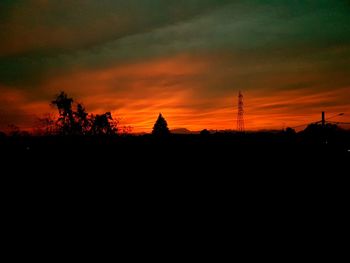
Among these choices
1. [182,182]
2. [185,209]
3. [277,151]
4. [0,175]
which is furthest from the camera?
[277,151]

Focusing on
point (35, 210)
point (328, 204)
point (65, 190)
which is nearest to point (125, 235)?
point (35, 210)

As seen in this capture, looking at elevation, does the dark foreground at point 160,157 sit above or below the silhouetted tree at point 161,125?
below

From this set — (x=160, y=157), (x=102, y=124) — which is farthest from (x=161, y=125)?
(x=160, y=157)

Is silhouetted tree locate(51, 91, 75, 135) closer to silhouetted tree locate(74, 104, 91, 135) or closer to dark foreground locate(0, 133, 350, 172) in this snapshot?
silhouetted tree locate(74, 104, 91, 135)

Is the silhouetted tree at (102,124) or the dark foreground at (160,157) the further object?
the silhouetted tree at (102,124)

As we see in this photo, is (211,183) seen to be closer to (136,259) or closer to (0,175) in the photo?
(136,259)

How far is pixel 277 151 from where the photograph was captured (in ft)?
62.8

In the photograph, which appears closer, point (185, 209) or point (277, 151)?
point (185, 209)

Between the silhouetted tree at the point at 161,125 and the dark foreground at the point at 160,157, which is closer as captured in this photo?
the dark foreground at the point at 160,157

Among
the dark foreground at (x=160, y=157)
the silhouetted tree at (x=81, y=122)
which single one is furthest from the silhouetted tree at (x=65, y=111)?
the dark foreground at (x=160, y=157)

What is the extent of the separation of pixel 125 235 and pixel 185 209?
285 cm

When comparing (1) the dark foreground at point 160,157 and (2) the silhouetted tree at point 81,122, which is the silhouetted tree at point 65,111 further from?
(1) the dark foreground at point 160,157

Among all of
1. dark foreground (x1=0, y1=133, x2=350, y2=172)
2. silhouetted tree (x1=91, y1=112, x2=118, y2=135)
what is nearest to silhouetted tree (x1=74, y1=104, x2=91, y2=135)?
silhouetted tree (x1=91, y1=112, x2=118, y2=135)

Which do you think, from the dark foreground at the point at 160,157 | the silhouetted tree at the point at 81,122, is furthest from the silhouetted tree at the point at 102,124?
the dark foreground at the point at 160,157
